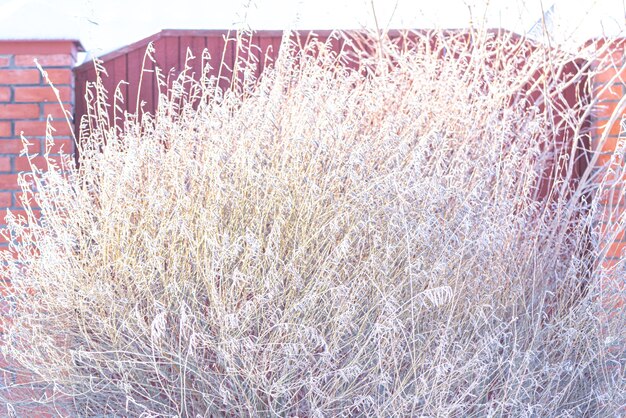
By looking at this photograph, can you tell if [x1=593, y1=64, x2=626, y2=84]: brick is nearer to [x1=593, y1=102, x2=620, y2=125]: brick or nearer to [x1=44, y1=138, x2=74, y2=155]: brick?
[x1=593, y1=102, x2=620, y2=125]: brick

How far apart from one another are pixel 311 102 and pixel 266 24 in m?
1.61

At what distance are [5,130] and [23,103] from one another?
0.53 ft

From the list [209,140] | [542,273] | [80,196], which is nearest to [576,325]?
[542,273]

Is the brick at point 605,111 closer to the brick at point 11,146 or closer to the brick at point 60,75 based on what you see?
the brick at point 60,75

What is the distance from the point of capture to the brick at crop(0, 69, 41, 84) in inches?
169

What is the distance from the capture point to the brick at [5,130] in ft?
14.1

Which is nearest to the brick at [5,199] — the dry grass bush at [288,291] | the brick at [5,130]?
the brick at [5,130]

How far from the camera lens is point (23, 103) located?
4.30 meters

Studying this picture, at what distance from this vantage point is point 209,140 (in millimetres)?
3139

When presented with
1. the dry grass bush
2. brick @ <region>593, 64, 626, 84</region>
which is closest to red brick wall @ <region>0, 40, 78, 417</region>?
the dry grass bush

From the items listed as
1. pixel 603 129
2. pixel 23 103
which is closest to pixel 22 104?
pixel 23 103

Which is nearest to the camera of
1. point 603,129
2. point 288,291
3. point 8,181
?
point 288,291

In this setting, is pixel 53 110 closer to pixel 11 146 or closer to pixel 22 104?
pixel 22 104

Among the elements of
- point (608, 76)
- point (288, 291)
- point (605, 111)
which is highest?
point (608, 76)
